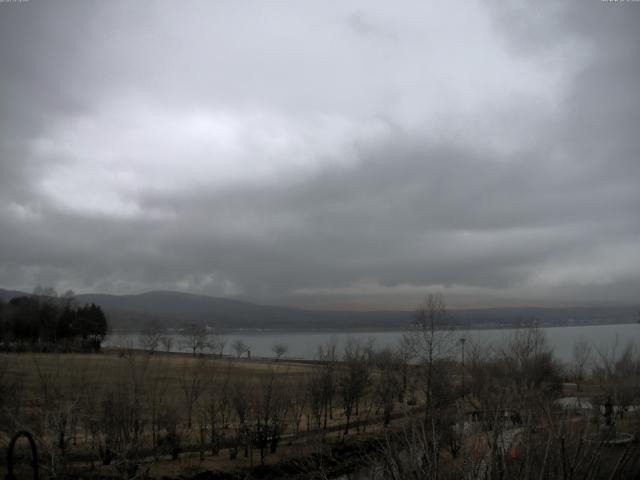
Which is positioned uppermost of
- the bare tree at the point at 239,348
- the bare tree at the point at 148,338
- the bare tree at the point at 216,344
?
the bare tree at the point at 148,338

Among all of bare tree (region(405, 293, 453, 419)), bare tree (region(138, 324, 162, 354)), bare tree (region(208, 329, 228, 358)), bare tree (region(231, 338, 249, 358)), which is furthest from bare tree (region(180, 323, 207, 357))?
bare tree (region(405, 293, 453, 419))

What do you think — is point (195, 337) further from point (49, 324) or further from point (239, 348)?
point (49, 324)

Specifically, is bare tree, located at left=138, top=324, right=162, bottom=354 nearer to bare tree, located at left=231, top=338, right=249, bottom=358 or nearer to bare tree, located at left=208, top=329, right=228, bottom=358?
bare tree, located at left=208, top=329, right=228, bottom=358

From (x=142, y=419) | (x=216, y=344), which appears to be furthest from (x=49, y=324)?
(x=142, y=419)

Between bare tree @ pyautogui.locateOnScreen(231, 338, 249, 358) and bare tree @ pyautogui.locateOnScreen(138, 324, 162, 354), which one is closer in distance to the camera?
bare tree @ pyautogui.locateOnScreen(138, 324, 162, 354)

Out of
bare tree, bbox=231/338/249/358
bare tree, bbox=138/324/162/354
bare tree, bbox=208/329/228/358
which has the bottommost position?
bare tree, bbox=231/338/249/358

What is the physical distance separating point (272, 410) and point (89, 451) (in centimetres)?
1189

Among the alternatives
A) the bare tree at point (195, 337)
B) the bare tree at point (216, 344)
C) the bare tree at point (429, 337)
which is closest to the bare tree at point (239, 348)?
the bare tree at point (216, 344)

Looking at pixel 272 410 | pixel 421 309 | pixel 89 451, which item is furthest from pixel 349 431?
pixel 89 451

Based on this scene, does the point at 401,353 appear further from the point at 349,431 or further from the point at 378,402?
the point at 349,431

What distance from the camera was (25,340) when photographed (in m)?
112

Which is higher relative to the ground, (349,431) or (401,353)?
(401,353)

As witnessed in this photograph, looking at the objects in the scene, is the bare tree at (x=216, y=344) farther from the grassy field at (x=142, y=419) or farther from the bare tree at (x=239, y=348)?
the grassy field at (x=142, y=419)

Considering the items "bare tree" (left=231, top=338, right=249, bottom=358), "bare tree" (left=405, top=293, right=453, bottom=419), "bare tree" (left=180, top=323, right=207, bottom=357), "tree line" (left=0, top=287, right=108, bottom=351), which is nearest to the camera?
"bare tree" (left=405, top=293, right=453, bottom=419)
